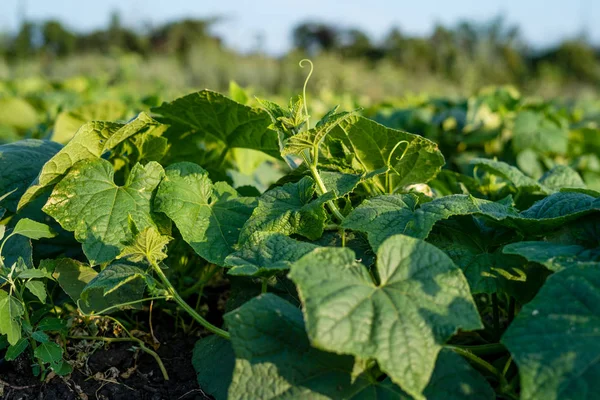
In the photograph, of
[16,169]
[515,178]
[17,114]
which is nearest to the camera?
[16,169]

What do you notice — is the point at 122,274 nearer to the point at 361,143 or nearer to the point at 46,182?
the point at 46,182

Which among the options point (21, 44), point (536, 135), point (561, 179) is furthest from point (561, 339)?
point (21, 44)

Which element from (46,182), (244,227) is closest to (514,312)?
(244,227)

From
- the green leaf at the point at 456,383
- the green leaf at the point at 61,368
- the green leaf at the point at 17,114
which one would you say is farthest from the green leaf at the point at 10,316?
the green leaf at the point at 17,114

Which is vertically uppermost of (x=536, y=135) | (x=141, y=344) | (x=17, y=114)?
(x=141, y=344)

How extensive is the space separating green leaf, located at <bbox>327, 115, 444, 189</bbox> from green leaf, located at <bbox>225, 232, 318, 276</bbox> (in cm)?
53

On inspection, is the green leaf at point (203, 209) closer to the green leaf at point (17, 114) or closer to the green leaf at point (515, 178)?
the green leaf at point (515, 178)

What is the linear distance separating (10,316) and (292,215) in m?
0.82

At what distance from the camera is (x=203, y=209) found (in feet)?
6.68

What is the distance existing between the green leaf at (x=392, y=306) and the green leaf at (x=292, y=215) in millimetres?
369

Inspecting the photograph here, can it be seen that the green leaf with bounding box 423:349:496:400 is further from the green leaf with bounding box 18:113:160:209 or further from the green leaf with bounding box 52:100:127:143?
the green leaf with bounding box 52:100:127:143

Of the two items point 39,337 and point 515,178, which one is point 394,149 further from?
point 39,337

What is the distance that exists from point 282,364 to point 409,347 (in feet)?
1.06

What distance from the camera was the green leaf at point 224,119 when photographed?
2.25m
